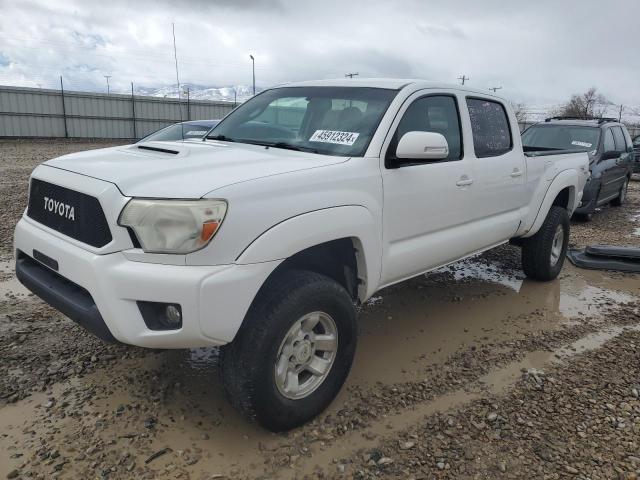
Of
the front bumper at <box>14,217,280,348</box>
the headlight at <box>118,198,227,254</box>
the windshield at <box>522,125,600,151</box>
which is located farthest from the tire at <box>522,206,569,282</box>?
the windshield at <box>522,125,600,151</box>

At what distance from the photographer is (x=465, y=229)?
3926 mm

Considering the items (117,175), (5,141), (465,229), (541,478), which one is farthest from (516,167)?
(5,141)

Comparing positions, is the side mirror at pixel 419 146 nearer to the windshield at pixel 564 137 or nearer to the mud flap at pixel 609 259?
the mud flap at pixel 609 259

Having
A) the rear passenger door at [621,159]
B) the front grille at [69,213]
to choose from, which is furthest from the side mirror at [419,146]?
the rear passenger door at [621,159]

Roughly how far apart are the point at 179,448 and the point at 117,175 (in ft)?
4.58

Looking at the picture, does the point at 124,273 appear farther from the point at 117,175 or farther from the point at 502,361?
the point at 502,361

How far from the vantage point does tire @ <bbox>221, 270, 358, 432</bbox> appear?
2510 mm

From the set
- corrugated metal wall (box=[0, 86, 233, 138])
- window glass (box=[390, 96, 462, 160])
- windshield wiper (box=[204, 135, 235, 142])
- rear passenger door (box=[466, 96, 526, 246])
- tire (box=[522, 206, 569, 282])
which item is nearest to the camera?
window glass (box=[390, 96, 462, 160])

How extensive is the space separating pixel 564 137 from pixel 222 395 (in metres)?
8.48

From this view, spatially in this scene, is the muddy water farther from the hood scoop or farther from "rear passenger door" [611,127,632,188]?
"rear passenger door" [611,127,632,188]

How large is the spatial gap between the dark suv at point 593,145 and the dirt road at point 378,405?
4.82 metres

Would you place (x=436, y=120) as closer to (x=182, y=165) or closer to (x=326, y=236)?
(x=326, y=236)

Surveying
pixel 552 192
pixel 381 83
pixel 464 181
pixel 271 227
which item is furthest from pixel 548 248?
pixel 271 227

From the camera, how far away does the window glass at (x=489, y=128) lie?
411 cm
